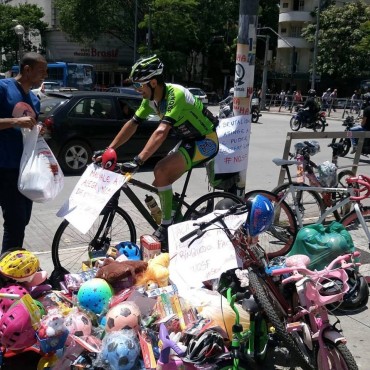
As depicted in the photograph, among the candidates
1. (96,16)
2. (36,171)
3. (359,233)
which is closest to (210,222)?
(36,171)

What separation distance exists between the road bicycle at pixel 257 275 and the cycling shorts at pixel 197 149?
5.12 ft

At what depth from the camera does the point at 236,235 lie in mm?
3332

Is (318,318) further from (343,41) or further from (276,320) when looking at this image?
(343,41)

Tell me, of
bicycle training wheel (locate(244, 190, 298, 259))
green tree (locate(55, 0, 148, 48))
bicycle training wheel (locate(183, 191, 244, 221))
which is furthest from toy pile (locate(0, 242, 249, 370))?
green tree (locate(55, 0, 148, 48))

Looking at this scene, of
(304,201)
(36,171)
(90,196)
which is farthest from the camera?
→ (304,201)

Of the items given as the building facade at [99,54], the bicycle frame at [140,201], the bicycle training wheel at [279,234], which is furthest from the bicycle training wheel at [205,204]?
the building facade at [99,54]

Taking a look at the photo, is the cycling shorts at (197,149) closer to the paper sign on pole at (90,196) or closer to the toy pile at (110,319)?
the paper sign on pole at (90,196)

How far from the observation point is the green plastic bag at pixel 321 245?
4.49 metres

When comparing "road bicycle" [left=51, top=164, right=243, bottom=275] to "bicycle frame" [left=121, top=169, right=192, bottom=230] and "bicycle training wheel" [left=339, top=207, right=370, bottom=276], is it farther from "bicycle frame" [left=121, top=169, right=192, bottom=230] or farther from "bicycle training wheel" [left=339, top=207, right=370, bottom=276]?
"bicycle training wheel" [left=339, top=207, right=370, bottom=276]

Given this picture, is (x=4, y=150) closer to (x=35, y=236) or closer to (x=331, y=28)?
(x=35, y=236)

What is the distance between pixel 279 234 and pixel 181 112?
5.62 feet

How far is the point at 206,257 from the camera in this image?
133 inches

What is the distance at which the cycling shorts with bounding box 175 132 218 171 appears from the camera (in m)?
4.89

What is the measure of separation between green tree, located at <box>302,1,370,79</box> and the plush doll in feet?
142
